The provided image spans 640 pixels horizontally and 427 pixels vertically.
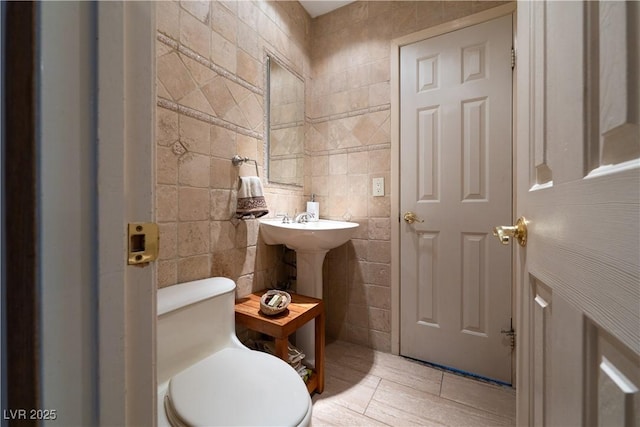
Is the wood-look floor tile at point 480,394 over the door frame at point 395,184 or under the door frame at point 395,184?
under

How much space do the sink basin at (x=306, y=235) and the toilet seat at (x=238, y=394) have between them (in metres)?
0.60

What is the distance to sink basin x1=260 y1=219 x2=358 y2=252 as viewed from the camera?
4.50 feet

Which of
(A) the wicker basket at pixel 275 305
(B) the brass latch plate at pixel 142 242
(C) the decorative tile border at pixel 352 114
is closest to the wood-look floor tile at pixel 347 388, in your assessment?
(A) the wicker basket at pixel 275 305

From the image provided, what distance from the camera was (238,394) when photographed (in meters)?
0.80

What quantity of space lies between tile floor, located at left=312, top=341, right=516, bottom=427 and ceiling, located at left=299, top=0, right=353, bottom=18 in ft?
8.19

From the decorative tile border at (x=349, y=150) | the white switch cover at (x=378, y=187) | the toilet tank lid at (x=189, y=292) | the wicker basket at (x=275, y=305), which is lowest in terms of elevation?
the wicker basket at (x=275, y=305)

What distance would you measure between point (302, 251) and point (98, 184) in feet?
4.24

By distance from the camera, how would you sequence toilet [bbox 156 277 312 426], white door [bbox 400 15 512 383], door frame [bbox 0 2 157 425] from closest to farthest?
door frame [bbox 0 2 157 425], toilet [bbox 156 277 312 426], white door [bbox 400 15 512 383]

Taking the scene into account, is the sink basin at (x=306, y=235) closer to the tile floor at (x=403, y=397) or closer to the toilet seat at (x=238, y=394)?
the toilet seat at (x=238, y=394)

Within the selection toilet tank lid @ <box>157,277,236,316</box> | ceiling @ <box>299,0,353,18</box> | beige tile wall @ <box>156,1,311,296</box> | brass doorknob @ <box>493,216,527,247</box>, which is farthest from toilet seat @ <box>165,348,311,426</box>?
ceiling @ <box>299,0,353,18</box>

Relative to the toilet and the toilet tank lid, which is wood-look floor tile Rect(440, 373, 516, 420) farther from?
the toilet tank lid

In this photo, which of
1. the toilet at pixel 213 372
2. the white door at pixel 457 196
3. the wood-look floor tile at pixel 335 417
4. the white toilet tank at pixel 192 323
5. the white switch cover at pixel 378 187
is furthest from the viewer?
the white switch cover at pixel 378 187

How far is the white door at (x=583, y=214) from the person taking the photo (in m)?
0.28

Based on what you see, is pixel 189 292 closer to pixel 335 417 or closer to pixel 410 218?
pixel 335 417
